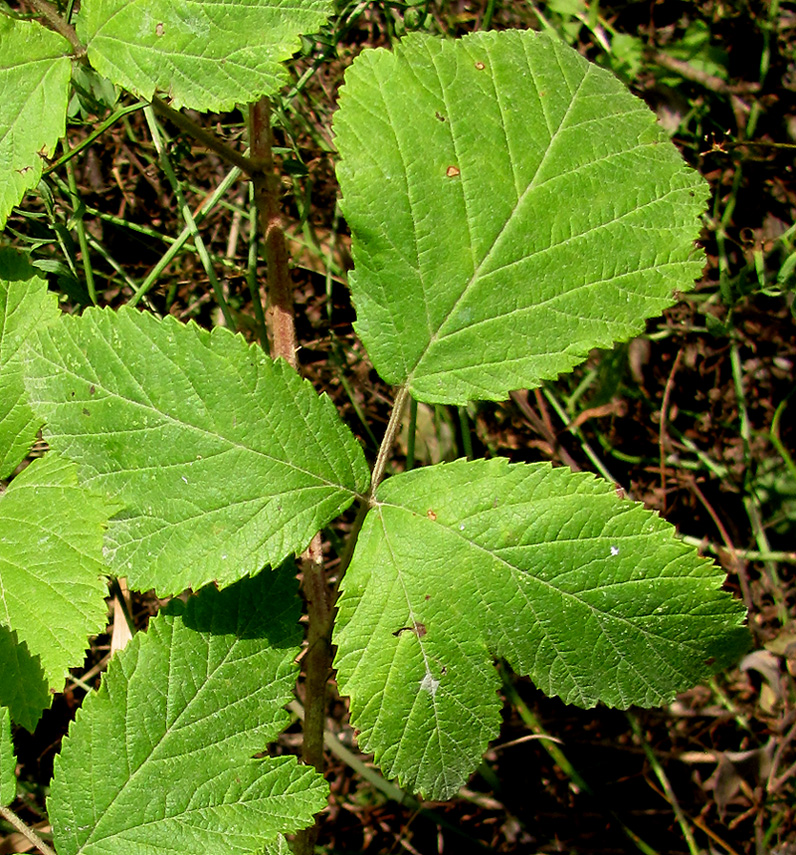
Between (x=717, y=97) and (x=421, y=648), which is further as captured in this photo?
(x=717, y=97)

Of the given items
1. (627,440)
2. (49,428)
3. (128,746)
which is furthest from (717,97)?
(128,746)

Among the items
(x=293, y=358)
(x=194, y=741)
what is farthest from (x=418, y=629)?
(x=293, y=358)

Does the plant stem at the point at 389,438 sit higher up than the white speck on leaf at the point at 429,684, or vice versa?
the plant stem at the point at 389,438

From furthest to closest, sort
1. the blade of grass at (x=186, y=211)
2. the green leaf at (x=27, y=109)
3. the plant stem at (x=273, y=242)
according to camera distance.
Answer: the blade of grass at (x=186, y=211) < the plant stem at (x=273, y=242) < the green leaf at (x=27, y=109)

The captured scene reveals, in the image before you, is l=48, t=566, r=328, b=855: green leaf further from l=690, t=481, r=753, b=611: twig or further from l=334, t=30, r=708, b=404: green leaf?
l=690, t=481, r=753, b=611: twig

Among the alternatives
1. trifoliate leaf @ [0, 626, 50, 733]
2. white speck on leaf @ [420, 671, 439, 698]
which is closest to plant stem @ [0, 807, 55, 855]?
trifoliate leaf @ [0, 626, 50, 733]

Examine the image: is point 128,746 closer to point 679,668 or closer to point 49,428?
point 49,428

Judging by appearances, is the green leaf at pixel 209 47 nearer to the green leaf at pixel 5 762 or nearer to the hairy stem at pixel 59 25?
the hairy stem at pixel 59 25

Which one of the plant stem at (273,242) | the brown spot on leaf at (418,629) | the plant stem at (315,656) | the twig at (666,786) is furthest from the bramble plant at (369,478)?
the twig at (666,786)
